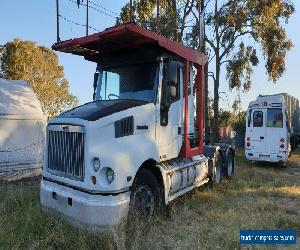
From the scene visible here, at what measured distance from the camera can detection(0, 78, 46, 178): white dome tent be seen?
44.5 feet

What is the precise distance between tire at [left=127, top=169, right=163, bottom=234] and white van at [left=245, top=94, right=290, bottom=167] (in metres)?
12.8

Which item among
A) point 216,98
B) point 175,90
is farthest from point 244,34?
point 175,90

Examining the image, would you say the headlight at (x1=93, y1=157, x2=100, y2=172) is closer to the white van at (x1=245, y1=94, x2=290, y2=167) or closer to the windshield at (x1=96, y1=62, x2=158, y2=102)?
the windshield at (x1=96, y1=62, x2=158, y2=102)

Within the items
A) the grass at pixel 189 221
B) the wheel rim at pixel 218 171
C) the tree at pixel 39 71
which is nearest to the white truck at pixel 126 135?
the grass at pixel 189 221

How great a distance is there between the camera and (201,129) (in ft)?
34.5

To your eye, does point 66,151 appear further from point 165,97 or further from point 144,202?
point 165,97

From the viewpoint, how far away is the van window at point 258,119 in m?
20.0

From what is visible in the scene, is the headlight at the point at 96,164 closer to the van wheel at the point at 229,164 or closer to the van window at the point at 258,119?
the van wheel at the point at 229,164

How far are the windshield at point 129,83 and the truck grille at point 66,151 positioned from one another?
1.62 m

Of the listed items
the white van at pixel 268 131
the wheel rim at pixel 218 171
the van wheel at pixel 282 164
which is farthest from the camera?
the van wheel at pixel 282 164

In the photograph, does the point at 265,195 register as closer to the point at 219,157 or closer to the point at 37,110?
the point at 219,157

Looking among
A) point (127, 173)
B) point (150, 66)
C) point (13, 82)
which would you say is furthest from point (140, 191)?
point (13, 82)

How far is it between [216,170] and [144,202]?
568 cm

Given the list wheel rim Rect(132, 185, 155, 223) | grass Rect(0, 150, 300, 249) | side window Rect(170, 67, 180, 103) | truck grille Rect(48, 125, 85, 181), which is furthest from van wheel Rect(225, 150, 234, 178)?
truck grille Rect(48, 125, 85, 181)
